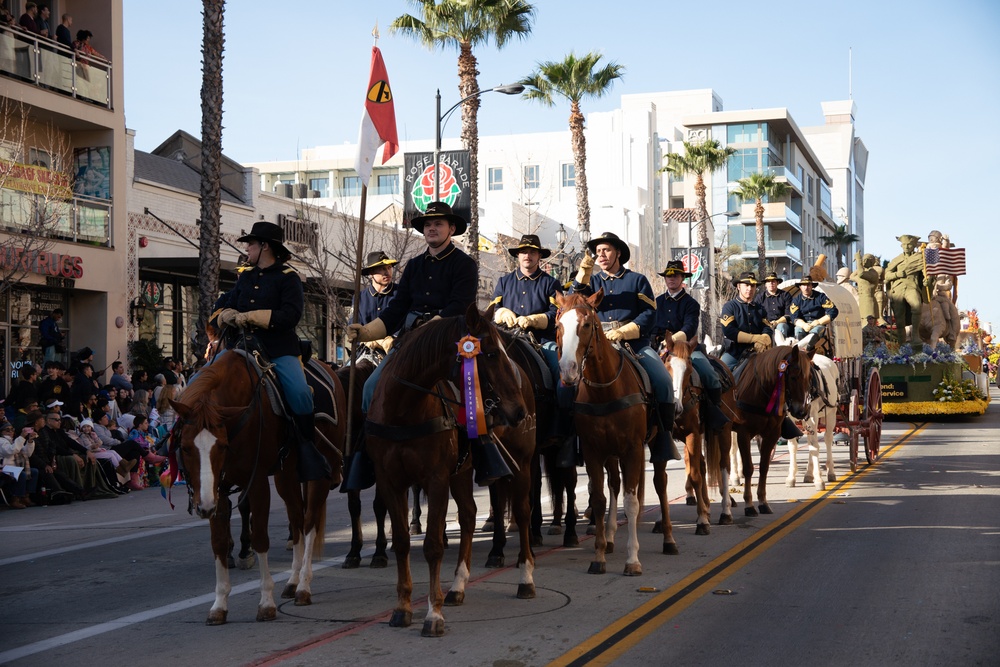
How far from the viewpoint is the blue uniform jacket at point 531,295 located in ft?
35.2

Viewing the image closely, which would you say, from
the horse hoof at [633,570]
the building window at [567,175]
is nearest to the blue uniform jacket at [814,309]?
the horse hoof at [633,570]

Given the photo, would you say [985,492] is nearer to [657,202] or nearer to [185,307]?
[185,307]

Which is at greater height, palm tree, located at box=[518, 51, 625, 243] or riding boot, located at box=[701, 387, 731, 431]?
palm tree, located at box=[518, 51, 625, 243]

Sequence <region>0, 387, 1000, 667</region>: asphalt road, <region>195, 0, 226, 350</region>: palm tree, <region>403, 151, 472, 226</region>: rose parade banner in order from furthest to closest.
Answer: <region>403, 151, 472, 226</region>: rose parade banner < <region>195, 0, 226, 350</region>: palm tree < <region>0, 387, 1000, 667</region>: asphalt road

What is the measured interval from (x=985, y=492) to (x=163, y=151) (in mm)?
30527

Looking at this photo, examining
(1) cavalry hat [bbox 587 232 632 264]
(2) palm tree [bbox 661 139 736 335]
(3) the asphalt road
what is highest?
(2) palm tree [bbox 661 139 736 335]

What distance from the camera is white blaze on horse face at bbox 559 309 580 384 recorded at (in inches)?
339

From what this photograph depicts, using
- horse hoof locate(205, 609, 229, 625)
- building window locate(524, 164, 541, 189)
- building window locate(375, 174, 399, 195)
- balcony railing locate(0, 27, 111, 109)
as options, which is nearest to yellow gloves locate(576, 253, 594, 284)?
horse hoof locate(205, 609, 229, 625)

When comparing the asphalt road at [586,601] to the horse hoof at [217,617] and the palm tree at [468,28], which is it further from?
the palm tree at [468,28]

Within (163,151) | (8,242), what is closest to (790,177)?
(163,151)

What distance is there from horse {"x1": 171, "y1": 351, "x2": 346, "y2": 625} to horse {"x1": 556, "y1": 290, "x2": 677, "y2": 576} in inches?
92.3

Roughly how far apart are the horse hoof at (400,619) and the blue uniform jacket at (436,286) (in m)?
2.49

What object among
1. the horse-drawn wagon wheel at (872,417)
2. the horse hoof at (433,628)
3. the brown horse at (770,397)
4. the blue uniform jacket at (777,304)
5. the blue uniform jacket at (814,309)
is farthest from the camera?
the horse-drawn wagon wheel at (872,417)

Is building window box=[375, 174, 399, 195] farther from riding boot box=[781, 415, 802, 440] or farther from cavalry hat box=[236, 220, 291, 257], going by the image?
cavalry hat box=[236, 220, 291, 257]
